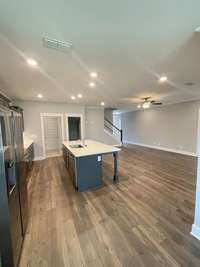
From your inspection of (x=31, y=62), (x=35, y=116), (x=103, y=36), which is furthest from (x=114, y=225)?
(x=35, y=116)

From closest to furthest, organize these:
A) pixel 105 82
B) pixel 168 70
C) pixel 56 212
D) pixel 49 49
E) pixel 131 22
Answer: pixel 131 22 < pixel 49 49 < pixel 56 212 < pixel 168 70 < pixel 105 82

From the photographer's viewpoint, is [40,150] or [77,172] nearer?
[77,172]

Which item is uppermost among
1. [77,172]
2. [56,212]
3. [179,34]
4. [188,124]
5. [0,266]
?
[179,34]

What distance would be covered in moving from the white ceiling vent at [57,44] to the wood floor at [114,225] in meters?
2.62

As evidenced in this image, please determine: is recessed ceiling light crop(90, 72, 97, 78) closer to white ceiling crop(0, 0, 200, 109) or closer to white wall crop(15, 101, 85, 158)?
white ceiling crop(0, 0, 200, 109)

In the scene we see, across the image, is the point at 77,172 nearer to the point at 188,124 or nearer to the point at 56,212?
the point at 56,212

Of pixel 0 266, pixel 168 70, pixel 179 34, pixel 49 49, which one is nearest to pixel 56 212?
pixel 0 266

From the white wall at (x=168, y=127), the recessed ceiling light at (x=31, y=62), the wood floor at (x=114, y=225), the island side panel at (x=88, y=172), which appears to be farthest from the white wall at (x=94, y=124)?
the recessed ceiling light at (x=31, y=62)

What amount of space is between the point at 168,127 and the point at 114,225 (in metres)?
6.27

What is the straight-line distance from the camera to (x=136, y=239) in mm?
1695

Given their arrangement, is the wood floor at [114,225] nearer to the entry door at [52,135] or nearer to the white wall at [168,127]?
the white wall at [168,127]

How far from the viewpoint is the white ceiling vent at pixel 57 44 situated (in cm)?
168

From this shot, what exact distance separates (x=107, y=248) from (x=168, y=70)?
322 cm

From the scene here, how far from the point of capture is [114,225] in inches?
76.4
